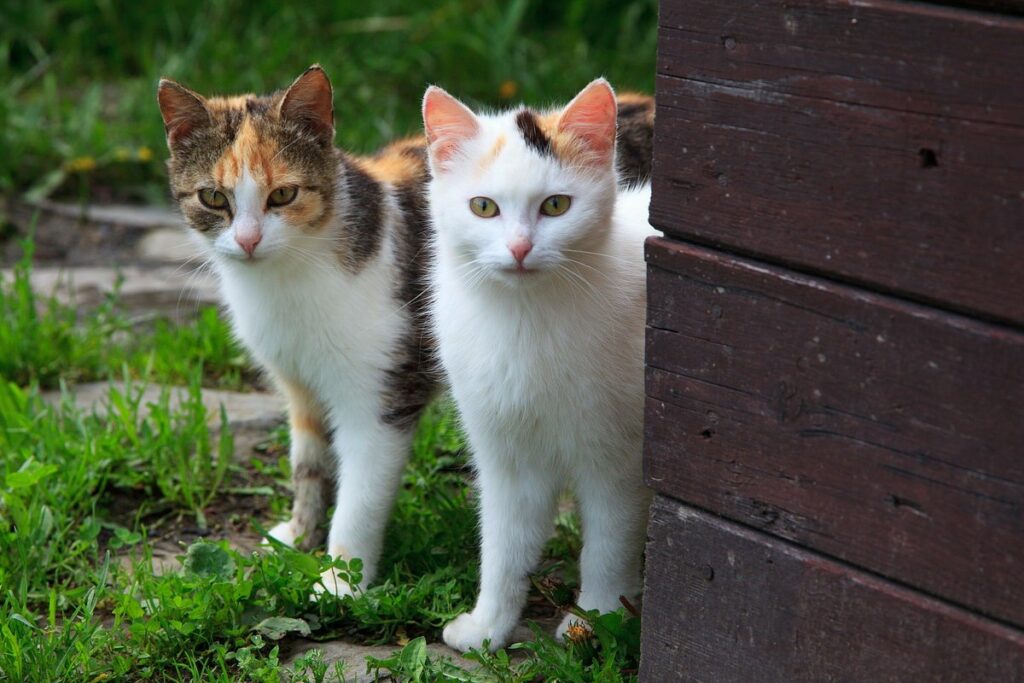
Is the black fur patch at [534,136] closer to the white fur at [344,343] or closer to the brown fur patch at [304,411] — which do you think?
the white fur at [344,343]

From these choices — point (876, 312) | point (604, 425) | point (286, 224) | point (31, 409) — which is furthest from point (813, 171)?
point (31, 409)

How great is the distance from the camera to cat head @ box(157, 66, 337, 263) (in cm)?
282

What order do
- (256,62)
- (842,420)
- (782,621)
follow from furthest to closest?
(256,62), (782,621), (842,420)

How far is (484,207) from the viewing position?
238 centimetres

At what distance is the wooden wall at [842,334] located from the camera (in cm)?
162

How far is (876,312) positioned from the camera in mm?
1750

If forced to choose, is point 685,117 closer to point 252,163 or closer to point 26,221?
point 252,163

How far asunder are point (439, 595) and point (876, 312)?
1392 mm

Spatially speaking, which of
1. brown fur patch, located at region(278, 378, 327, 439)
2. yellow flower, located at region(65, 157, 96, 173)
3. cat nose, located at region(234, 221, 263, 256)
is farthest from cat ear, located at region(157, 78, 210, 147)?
yellow flower, located at region(65, 157, 96, 173)

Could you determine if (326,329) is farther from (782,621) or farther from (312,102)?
(782,621)

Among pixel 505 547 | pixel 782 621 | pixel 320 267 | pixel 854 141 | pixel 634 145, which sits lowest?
pixel 505 547

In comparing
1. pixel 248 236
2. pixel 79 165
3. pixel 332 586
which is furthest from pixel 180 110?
pixel 79 165

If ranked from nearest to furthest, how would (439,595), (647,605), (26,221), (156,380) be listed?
(647,605), (439,595), (156,380), (26,221)

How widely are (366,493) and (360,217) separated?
0.65 metres
